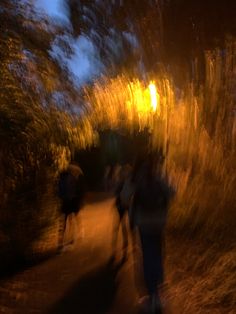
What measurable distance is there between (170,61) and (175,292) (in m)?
6.16

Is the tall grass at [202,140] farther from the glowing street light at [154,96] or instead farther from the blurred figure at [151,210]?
the blurred figure at [151,210]

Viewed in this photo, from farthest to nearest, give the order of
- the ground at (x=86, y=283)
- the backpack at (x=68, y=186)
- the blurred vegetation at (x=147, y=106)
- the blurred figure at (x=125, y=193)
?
1. the backpack at (x=68, y=186)
2. the blurred vegetation at (x=147, y=106)
3. the ground at (x=86, y=283)
4. the blurred figure at (x=125, y=193)

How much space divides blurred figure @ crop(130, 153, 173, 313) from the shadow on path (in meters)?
0.99

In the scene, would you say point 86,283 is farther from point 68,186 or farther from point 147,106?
point 147,106

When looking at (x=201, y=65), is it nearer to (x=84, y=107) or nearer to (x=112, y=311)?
(x=112, y=311)

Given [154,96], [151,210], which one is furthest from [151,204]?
[154,96]

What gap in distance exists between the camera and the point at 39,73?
16.6m

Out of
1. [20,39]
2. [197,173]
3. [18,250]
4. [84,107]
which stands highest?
[20,39]

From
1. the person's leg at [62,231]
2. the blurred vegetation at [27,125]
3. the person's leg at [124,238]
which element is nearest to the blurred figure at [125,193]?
the person's leg at [124,238]

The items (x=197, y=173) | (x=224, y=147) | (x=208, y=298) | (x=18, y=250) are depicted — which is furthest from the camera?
(x=18, y=250)

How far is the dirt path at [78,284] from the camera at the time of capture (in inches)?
320

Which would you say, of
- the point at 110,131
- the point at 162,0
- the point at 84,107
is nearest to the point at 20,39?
the point at 162,0

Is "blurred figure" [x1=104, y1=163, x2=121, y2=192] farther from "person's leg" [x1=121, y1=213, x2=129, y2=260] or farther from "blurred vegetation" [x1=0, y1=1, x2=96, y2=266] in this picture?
"blurred vegetation" [x1=0, y1=1, x2=96, y2=266]

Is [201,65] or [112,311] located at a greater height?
[201,65]
